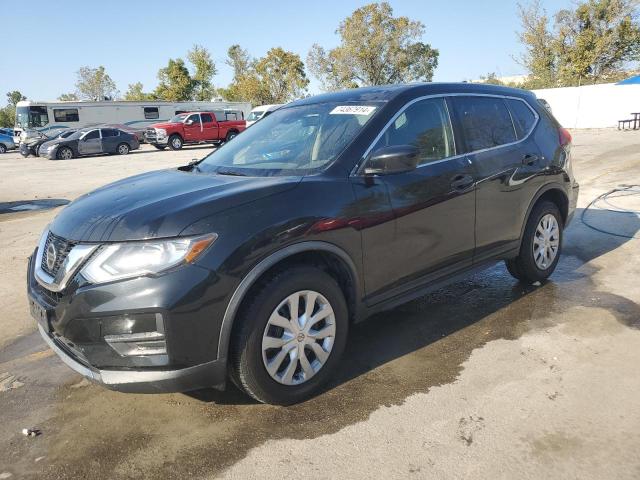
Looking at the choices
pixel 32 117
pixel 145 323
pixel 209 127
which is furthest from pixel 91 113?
pixel 145 323

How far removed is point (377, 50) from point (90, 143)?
107ft

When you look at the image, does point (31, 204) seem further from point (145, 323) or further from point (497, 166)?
point (497, 166)

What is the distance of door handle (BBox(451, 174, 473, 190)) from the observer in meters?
3.70

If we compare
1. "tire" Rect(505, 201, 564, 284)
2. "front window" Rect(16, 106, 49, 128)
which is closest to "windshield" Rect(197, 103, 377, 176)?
"tire" Rect(505, 201, 564, 284)

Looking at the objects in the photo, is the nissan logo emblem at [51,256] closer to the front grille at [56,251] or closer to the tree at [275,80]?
the front grille at [56,251]

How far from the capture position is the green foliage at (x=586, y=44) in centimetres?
3922

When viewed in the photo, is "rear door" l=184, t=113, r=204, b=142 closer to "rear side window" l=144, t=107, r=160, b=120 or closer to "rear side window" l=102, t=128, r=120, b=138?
"rear side window" l=102, t=128, r=120, b=138

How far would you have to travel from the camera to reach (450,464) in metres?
2.43

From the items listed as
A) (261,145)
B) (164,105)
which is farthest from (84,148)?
(261,145)

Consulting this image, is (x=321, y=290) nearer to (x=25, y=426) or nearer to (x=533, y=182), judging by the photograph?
(x=25, y=426)

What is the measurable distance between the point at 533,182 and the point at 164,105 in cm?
3731

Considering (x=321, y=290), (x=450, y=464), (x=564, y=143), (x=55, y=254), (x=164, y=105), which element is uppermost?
(x=164, y=105)

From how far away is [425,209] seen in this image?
3484mm

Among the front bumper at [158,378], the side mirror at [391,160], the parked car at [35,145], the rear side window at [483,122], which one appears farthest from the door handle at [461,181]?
the parked car at [35,145]
